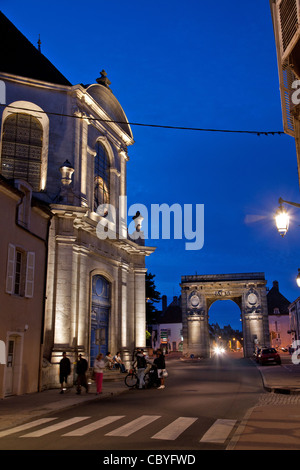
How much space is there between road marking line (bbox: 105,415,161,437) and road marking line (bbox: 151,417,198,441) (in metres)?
0.56

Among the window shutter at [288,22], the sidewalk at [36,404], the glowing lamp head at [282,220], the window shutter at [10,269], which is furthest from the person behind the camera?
the window shutter at [10,269]

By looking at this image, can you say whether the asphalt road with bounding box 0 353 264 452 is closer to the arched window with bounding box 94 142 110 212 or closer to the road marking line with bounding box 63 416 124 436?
the road marking line with bounding box 63 416 124 436

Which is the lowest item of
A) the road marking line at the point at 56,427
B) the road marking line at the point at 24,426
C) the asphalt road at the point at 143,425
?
the road marking line at the point at 24,426

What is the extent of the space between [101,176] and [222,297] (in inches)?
1461

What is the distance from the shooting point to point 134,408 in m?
12.9

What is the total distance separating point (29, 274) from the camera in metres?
18.6

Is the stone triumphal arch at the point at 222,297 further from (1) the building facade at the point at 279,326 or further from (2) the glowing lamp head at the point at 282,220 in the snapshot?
(2) the glowing lamp head at the point at 282,220

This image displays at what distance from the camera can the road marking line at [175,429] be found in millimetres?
8461

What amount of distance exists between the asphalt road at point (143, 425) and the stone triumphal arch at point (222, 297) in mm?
43173

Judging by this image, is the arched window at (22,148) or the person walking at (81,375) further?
the arched window at (22,148)

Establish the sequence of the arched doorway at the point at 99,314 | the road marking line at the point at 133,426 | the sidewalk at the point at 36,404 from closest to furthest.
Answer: the road marking line at the point at 133,426 → the sidewalk at the point at 36,404 → the arched doorway at the point at 99,314

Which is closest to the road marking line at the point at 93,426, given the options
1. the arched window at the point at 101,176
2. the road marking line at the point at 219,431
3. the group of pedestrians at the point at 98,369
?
the road marking line at the point at 219,431

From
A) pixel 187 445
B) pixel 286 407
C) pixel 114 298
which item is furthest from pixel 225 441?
pixel 114 298
